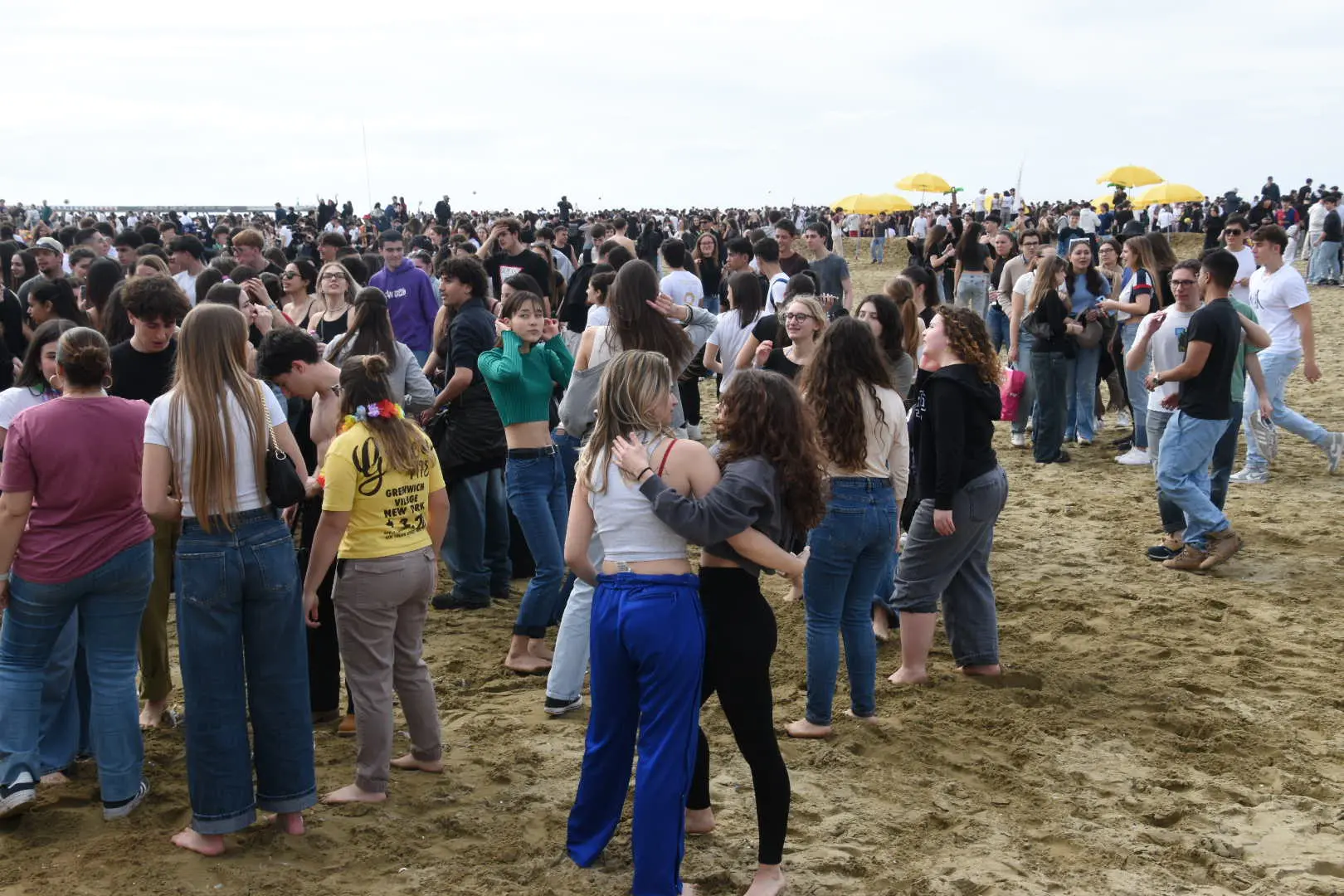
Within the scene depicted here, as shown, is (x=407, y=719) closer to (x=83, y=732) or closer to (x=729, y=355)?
(x=83, y=732)

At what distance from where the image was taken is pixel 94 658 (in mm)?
4250

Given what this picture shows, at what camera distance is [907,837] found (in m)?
4.32

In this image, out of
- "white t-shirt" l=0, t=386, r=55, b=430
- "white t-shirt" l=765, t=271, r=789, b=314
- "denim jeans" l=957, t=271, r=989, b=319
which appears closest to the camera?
"white t-shirt" l=0, t=386, r=55, b=430

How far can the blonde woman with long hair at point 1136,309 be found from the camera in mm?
9852

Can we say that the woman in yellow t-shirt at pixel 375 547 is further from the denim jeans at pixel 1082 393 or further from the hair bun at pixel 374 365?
the denim jeans at pixel 1082 393

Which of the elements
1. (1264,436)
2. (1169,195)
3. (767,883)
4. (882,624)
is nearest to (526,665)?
(882,624)

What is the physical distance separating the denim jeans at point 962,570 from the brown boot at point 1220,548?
95.3 inches

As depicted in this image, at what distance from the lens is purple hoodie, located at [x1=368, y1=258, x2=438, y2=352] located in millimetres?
9188

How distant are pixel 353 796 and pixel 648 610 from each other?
1.64m

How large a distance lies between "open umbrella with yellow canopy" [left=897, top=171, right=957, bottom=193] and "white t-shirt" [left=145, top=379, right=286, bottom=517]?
99.6ft

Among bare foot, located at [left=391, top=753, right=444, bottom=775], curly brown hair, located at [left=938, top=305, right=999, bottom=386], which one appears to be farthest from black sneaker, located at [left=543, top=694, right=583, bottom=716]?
curly brown hair, located at [left=938, top=305, right=999, bottom=386]

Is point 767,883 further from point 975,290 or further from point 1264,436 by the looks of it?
point 975,290

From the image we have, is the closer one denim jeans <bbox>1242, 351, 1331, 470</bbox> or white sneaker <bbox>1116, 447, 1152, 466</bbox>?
denim jeans <bbox>1242, 351, 1331, 470</bbox>

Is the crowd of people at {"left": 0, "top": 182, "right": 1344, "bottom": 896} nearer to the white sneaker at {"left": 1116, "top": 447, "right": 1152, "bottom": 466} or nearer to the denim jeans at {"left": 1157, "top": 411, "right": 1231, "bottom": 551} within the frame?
the denim jeans at {"left": 1157, "top": 411, "right": 1231, "bottom": 551}
